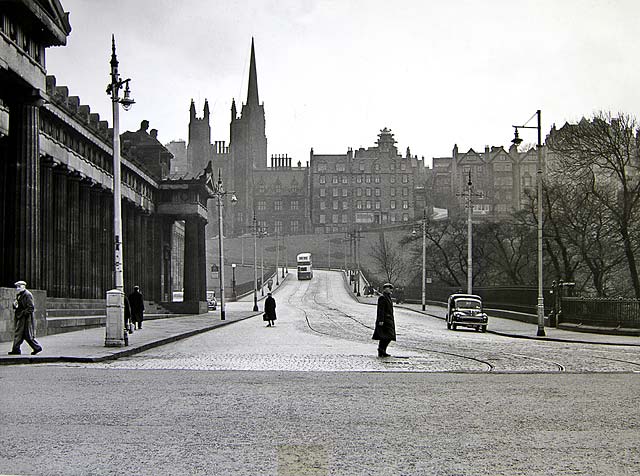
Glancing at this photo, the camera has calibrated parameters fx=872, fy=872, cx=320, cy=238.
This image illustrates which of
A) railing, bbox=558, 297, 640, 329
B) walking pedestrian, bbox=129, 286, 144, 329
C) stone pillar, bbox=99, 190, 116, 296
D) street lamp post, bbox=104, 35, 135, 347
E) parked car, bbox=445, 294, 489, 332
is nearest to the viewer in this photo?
street lamp post, bbox=104, 35, 135, 347

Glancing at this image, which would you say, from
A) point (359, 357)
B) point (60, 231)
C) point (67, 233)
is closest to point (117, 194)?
point (359, 357)

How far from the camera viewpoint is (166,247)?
7531 cm

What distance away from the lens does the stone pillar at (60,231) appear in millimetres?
42719

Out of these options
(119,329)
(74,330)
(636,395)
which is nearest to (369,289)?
(74,330)

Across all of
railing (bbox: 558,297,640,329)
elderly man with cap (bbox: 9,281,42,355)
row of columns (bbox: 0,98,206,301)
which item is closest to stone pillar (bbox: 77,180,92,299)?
row of columns (bbox: 0,98,206,301)

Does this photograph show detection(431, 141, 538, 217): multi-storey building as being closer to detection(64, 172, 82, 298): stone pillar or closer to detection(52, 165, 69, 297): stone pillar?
detection(64, 172, 82, 298): stone pillar

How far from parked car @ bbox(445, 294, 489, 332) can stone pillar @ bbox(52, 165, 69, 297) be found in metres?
19.9

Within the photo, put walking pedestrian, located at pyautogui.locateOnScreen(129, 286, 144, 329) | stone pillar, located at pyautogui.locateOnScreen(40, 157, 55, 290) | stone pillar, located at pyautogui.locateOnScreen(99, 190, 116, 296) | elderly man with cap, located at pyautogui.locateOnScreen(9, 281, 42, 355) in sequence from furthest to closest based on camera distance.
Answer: stone pillar, located at pyautogui.locateOnScreen(99, 190, 116, 296), stone pillar, located at pyautogui.locateOnScreen(40, 157, 55, 290), walking pedestrian, located at pyautogui.locateOnScreen(129, 286, 144, 329), elderly man with cap, located at pyautogui.locateOnScreen(9, 281, 42, 355)

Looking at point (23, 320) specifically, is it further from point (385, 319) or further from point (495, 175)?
point (495, 175)

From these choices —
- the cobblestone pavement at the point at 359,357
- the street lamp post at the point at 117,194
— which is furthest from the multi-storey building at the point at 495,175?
the street lamp post at the point at 117,194

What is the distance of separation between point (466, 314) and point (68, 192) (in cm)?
2189

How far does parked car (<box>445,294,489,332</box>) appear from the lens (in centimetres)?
4491

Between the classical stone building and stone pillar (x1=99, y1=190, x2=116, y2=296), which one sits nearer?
the classical stone building

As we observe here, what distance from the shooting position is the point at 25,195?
2934 cm
